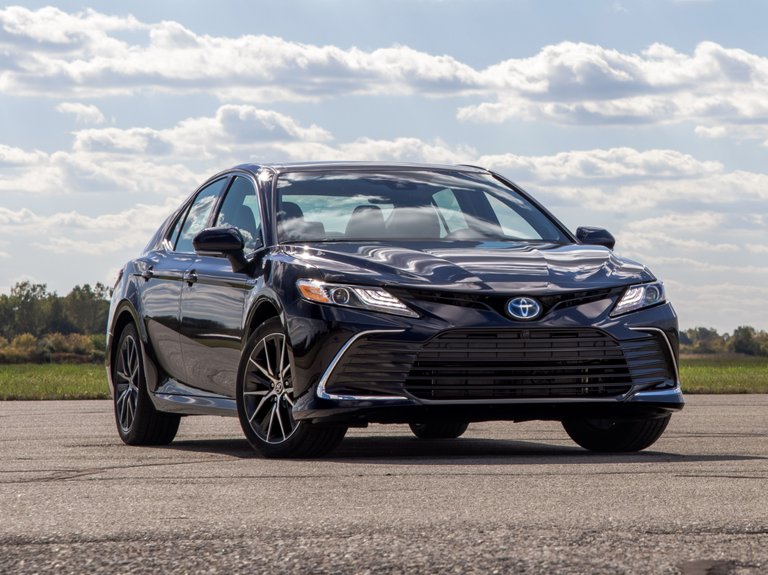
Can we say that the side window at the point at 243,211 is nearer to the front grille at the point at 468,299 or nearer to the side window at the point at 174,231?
the side window at the point at 174,231

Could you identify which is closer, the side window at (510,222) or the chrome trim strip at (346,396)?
the chrome trim strip at (346,396)

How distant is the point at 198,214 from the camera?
27.5 ft

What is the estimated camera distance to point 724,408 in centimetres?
1163

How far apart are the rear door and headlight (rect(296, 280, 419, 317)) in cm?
67

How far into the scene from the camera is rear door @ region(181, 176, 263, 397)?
6992 millimetres

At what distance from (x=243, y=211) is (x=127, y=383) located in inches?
67.6

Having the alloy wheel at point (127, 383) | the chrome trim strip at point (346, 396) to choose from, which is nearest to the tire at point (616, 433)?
the chrome trim strip at point (346, 396)

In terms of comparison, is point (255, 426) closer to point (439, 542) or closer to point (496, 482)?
point (496, 482)

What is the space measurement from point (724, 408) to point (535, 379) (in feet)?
19.6

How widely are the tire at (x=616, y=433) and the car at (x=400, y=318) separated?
0.04ft

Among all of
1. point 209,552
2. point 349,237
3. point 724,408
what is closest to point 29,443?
point 349,237

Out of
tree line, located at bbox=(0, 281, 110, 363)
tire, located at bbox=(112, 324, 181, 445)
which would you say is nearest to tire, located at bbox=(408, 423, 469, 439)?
tire, located at bbox=(112, 324, 181, 445)

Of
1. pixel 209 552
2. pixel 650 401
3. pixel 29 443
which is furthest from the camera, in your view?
pixel 29 443

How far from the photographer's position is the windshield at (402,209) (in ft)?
23.6
